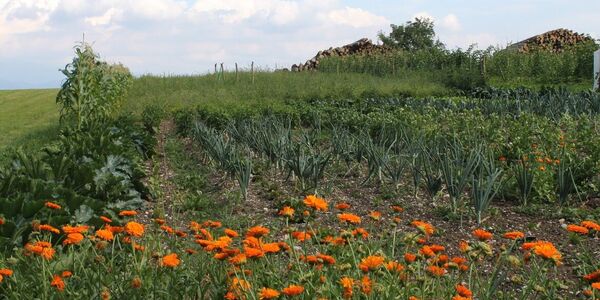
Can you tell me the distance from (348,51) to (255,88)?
14126mm

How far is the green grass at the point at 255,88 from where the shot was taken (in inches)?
652

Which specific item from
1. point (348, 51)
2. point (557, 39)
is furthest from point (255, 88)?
point (557, 39)

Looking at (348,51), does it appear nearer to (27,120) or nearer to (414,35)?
(414,35)

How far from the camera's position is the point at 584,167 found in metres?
5.70

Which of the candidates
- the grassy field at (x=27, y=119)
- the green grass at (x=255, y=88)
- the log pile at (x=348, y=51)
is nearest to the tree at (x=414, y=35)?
the log pile at (x=348, y=51)

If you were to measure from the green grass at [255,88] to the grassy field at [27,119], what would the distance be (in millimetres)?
2102

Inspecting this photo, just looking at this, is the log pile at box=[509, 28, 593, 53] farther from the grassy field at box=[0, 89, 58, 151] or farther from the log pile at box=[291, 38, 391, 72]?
the grassy field at box=[0, 89, 58, 151]

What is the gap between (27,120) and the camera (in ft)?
51.5

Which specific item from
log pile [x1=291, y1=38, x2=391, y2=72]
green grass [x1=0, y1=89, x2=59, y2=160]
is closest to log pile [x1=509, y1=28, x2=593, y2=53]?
log pile [x1=291, y1=38, x2=391, y2=72]

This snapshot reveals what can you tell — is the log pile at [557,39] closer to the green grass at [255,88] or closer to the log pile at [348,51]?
Answer: the log pile at [348,51]

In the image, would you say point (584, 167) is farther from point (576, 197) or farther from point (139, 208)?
point (139, 208)

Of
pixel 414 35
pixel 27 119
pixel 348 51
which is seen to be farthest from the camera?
pixel 414 35

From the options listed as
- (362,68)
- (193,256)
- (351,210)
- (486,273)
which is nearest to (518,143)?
(351,210)

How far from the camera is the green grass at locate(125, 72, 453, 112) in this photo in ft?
54.3
